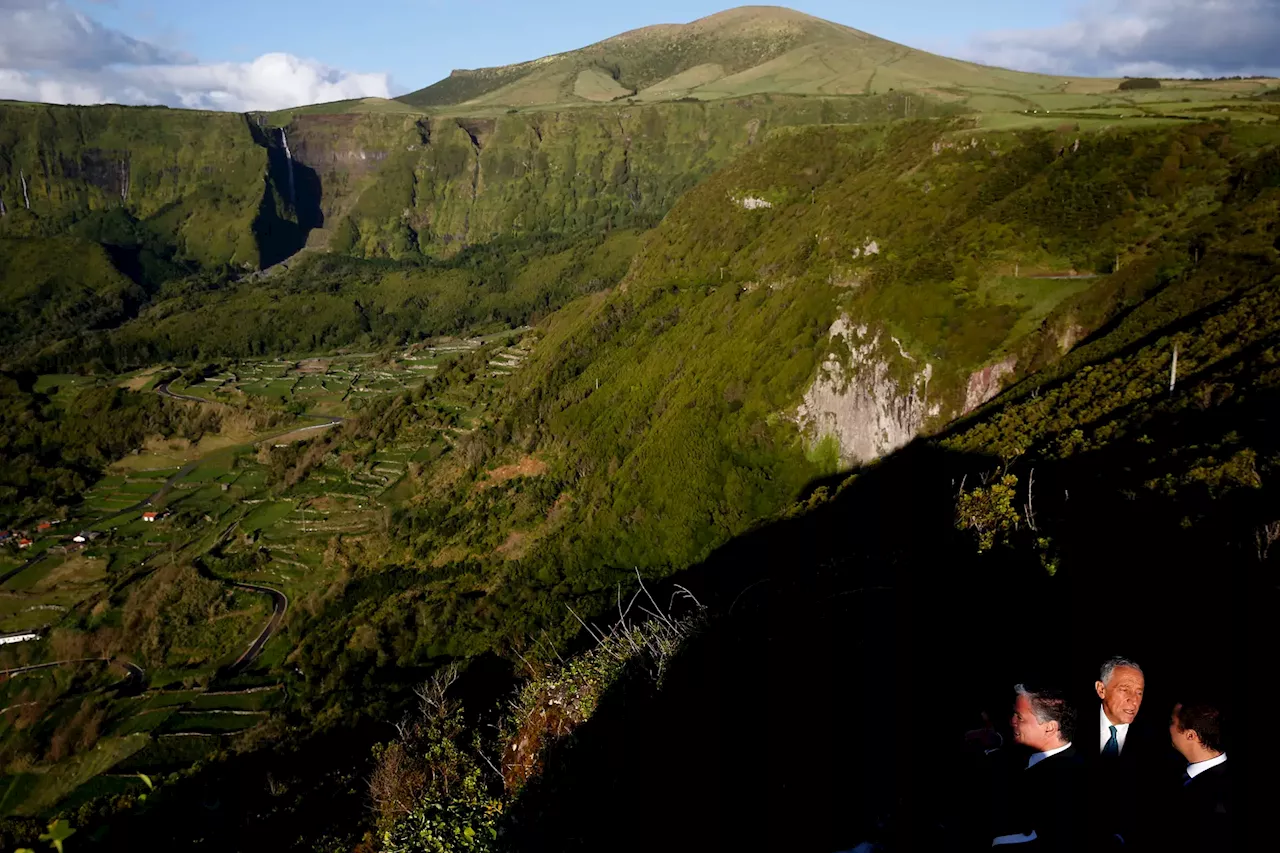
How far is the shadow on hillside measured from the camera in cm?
1175

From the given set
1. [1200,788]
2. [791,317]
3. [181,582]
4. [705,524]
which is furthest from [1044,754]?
[181,582]

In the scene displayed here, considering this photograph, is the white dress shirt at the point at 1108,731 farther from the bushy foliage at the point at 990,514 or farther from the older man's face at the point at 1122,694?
the bushy foliage at the point at 990,514

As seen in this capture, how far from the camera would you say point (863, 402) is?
54.4 metres

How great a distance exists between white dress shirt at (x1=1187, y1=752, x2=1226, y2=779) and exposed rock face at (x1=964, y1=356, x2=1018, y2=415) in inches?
1581

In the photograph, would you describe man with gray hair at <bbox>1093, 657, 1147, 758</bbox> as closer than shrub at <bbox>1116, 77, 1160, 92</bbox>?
Yes

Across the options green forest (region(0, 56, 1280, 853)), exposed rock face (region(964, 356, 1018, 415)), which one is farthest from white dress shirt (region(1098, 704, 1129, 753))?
exposed rock face (region(964, 356, 1018, 415))

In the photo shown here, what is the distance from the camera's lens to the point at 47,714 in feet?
232

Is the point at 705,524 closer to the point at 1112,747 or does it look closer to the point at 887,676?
the point at 887,676

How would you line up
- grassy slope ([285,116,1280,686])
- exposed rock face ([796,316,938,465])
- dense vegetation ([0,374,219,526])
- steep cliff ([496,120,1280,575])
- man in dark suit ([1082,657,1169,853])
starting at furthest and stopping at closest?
dense vegetation ([0,374,219,526])
exposed rock face ([796,316,938,465])
grassy slope ([285,116,1280,686])
steep cliff ([496,120,1280,575])
man in dark suit ([1082,657,1169,853])

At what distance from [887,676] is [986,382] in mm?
35280

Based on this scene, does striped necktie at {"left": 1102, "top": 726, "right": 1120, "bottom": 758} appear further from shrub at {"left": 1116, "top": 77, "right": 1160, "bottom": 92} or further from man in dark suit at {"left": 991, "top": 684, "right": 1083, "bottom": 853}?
shrub at {"left": 1116, "top": 77, "right": 1160, "bottom": 92}

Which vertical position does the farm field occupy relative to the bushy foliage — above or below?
below

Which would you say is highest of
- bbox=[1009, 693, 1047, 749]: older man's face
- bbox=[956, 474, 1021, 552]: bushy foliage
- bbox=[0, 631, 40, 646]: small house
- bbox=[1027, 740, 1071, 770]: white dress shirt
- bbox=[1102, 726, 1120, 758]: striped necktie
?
bbox=[1009, 693, 1047, 749]: older man's face

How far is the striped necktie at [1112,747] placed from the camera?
7.91 meters
